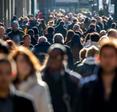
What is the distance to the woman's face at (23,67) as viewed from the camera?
28.5 ft

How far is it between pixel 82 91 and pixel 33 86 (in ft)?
3.12

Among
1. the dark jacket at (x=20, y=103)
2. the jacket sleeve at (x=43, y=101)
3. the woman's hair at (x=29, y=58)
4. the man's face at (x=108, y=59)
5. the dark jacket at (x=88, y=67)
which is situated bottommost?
the dark jacket at (x=88, y=67)

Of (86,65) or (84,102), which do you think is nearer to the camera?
(84,102)

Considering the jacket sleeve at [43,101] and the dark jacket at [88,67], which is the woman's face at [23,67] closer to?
the jacket sleeve at [43,101]

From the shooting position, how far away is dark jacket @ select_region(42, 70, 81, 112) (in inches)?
371

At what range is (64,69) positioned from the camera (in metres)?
9.55

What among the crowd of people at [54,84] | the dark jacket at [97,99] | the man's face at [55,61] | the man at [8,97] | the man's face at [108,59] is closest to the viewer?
the man at [8,97]

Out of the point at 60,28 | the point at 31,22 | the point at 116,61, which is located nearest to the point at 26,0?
the point at 31,22

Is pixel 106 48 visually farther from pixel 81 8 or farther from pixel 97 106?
pixel 81 8

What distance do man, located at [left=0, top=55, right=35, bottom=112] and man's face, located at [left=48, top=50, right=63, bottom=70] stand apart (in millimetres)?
2192

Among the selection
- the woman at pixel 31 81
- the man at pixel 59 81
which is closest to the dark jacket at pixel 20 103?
the woman at pixel 31 81

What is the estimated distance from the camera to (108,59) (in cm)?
806

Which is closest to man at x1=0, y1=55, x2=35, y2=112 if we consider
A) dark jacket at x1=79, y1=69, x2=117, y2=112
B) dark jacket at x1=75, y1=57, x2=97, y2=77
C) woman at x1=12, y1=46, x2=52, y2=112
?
dark jacket at x1=79, y1=69, x2=117, y2=112

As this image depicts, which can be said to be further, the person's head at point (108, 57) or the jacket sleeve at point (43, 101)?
the jacket sleeve at point (43, 101)
